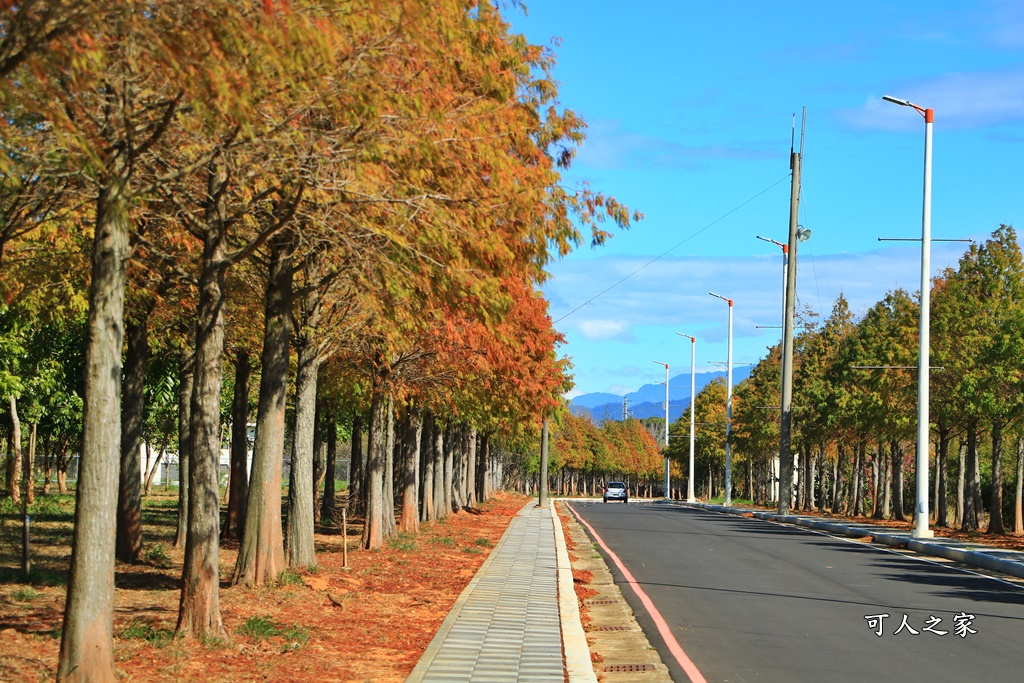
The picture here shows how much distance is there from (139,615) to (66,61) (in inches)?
304

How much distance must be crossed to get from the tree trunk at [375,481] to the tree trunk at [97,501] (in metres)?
13.9

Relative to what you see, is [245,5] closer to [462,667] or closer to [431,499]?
[462,667]

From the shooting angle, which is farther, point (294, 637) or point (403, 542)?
point (403, 542)

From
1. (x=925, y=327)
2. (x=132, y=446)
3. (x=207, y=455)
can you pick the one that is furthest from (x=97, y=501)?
(x=925, y=327)

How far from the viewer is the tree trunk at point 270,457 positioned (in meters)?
14.5

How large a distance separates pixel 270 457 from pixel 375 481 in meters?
7.49

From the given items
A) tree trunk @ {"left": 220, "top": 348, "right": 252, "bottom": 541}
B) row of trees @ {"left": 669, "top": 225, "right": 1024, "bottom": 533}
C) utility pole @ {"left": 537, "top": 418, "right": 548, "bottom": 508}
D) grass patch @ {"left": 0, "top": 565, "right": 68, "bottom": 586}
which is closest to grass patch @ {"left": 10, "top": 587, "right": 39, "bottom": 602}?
grass patch @ {"left": 0, "top": 565, "right": 68, "bottom": 586}

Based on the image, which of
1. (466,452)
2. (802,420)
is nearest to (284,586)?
(466,452)

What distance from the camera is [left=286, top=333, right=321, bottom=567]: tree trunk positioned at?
16.5 m

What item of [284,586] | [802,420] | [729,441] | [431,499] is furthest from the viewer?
[729,441]

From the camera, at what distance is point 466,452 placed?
5172 cm

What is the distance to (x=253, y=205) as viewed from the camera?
10562mm

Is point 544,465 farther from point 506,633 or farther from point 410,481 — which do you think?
point 506,633

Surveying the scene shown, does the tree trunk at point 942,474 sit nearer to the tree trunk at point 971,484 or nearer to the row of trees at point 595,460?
the tree trunk at point 971,484
